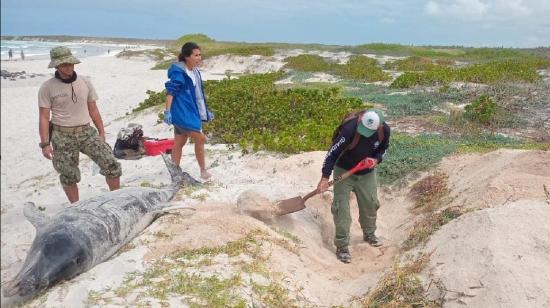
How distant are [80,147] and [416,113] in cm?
757

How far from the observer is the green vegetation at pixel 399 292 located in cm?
371

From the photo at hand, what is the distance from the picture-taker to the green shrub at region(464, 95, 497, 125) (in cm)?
930

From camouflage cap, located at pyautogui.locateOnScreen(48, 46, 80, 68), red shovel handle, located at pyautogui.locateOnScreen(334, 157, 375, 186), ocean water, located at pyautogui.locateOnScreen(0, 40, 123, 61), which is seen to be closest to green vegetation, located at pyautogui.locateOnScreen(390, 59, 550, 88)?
red shovel handle, located at pyautogui.locateOnScreen(334, 157, 375, 186)

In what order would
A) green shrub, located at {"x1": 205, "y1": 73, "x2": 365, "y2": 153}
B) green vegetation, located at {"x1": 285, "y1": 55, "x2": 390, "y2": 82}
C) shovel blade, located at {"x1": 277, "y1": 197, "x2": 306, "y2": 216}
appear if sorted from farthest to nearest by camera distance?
green vegetation, located at {"x1": 285, "y1": 55, "x2": 390, "y2": 82} < green shrub, located at {"x1": 205, "y1": 73, "x2": 365, "y2": 153} < shovel blade, located at {"x1": 277, "y1": 197, "x2": 306, "y2": 216}

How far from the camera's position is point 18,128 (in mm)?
12383

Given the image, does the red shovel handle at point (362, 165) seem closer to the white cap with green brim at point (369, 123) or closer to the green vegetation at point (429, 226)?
the white cap with green brim at point (369, 123)

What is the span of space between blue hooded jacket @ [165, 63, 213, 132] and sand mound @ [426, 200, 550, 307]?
331 centimetres

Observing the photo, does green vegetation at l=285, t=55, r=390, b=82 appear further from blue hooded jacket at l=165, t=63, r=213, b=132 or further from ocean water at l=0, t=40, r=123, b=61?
ocean water at l=0, t=40, r=123, b=61

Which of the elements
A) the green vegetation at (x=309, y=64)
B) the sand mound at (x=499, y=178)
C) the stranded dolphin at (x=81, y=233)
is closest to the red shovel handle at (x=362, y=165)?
the sand mound at (x=499, y=178)

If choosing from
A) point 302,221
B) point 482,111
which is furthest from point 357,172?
point 482,111

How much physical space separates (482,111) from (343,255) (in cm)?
596

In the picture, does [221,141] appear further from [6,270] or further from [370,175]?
[6,270]

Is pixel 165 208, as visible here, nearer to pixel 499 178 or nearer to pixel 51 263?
pixel 51 263

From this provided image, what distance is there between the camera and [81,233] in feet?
13.2
